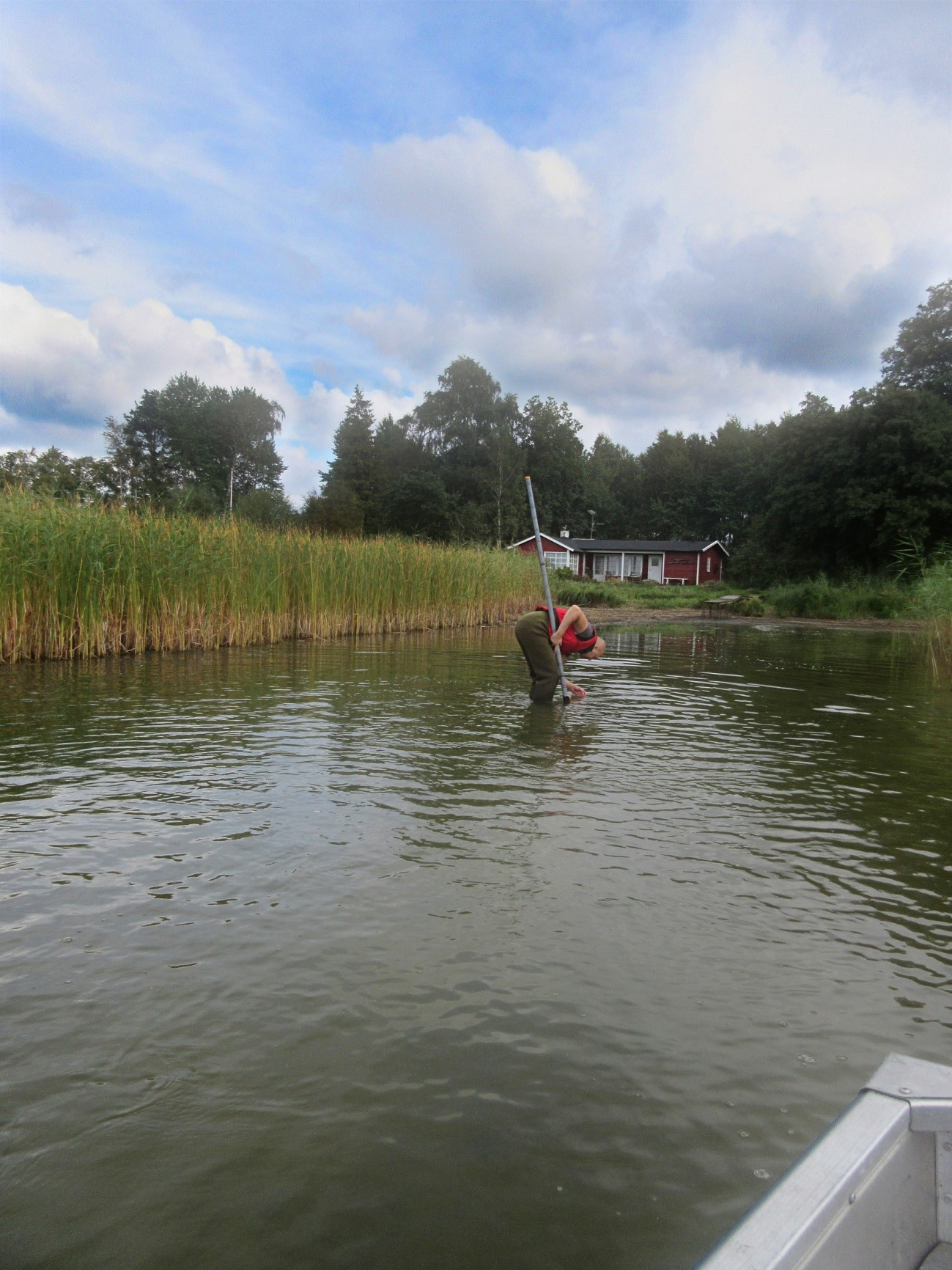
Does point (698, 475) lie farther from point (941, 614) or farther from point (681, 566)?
point (941, 614)

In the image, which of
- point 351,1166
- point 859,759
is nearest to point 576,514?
point 859,759

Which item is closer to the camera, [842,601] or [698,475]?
[842,601]

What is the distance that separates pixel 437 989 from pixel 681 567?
6493cm

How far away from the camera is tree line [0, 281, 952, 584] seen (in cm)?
4150

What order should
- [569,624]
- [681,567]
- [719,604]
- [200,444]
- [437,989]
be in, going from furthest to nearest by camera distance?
[200,444]
[681,567]
[719,604]
[569,624]
[437,989]

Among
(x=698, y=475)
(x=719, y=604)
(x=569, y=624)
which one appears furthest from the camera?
(x=698, y=475)

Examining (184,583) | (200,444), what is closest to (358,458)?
(200,444)

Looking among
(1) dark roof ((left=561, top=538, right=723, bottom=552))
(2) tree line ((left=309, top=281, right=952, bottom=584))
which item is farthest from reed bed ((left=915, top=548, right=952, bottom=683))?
(1) dark roof ((left=561, top=538, right=723, bottom=552))

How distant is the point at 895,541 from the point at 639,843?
4184cm

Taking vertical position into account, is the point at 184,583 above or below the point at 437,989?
above

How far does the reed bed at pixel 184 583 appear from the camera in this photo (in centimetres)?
1243

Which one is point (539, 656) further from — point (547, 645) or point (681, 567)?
point (681, 567)

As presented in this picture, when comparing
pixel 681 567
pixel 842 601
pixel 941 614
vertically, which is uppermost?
pixel 681 567

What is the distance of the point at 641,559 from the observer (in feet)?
222
